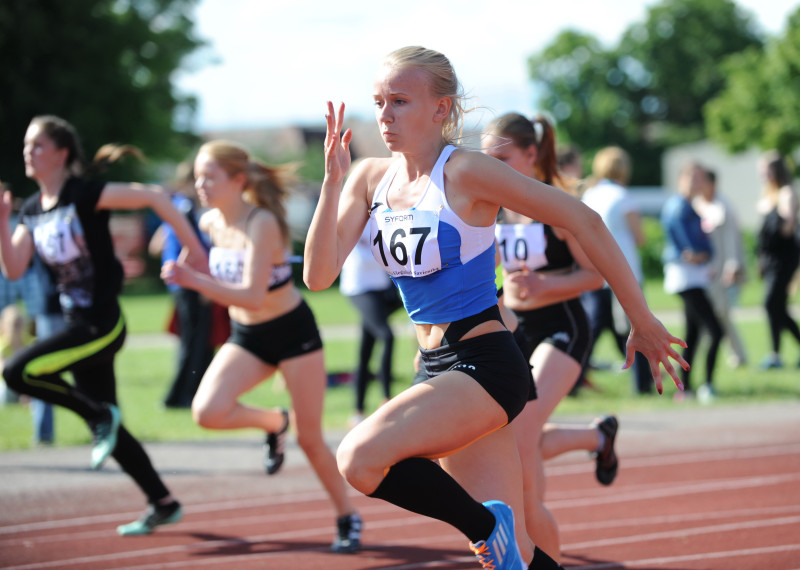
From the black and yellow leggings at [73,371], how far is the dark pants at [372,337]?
345 centimetres

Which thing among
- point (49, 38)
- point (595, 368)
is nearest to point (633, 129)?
point (49, 38)

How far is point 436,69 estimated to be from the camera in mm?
3648

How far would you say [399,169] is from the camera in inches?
151

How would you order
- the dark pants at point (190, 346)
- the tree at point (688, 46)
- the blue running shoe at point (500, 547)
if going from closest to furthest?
the blue running shoe at point (500, 547) → the dark pants at point (190, 346) → the tree at point (688, 46)

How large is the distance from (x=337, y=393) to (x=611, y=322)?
3.21m

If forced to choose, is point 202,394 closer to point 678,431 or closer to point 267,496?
point 267,496

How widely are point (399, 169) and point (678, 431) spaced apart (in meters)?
5.80

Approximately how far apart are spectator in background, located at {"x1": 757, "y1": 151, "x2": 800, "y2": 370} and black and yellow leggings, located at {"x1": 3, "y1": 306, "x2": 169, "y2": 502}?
328 inches

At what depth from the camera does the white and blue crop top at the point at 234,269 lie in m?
5.84

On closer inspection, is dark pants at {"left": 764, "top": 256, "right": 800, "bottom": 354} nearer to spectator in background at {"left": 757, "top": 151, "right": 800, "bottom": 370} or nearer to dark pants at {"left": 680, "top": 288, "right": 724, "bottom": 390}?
spectator in background at {"left": 757, "top": 151, "right": 800, "bottom": 370}

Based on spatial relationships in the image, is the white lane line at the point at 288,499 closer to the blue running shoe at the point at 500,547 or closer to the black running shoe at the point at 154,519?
the black running shoe at the point at 154,519

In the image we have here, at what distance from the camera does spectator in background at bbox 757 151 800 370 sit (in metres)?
11.7

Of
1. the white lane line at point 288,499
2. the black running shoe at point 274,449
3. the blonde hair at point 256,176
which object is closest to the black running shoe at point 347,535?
the black running shoe at point 274,449

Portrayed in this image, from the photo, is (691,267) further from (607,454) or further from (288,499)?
(288,499)
